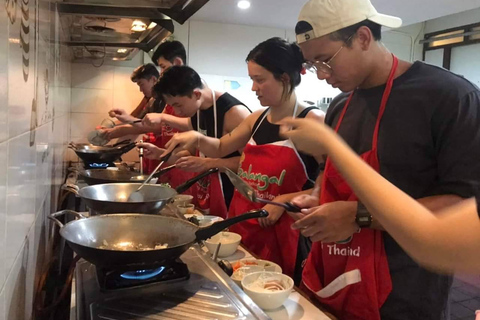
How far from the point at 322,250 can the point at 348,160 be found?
578 millimetres

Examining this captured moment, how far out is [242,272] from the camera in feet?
3.38

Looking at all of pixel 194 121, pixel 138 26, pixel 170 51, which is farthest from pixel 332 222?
pixel 170 51

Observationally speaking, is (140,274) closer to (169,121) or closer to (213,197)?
(213,197)

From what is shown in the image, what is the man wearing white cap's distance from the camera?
90 cm

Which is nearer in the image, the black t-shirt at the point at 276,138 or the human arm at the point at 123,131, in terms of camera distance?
the black t-shirt at the point at 276,138

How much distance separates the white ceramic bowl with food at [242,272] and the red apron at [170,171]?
3.54ft

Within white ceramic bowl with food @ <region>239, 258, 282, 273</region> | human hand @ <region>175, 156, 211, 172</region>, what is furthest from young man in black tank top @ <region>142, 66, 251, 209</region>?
white ceramic bowl with food @ <region>239, 258, 282, 273</region>

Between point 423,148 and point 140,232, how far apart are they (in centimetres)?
67

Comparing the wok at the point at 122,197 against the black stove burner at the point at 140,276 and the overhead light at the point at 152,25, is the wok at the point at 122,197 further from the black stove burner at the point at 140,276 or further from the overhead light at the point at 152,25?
the overhead light at the point at 152,25

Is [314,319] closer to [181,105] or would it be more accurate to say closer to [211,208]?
[211,208]

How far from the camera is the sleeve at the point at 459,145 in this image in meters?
0.86

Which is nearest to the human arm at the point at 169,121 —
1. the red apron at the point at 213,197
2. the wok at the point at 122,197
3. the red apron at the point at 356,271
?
the red apron at the point at 213,197

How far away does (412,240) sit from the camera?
52 cm

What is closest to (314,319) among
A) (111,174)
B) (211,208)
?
(211,208)
